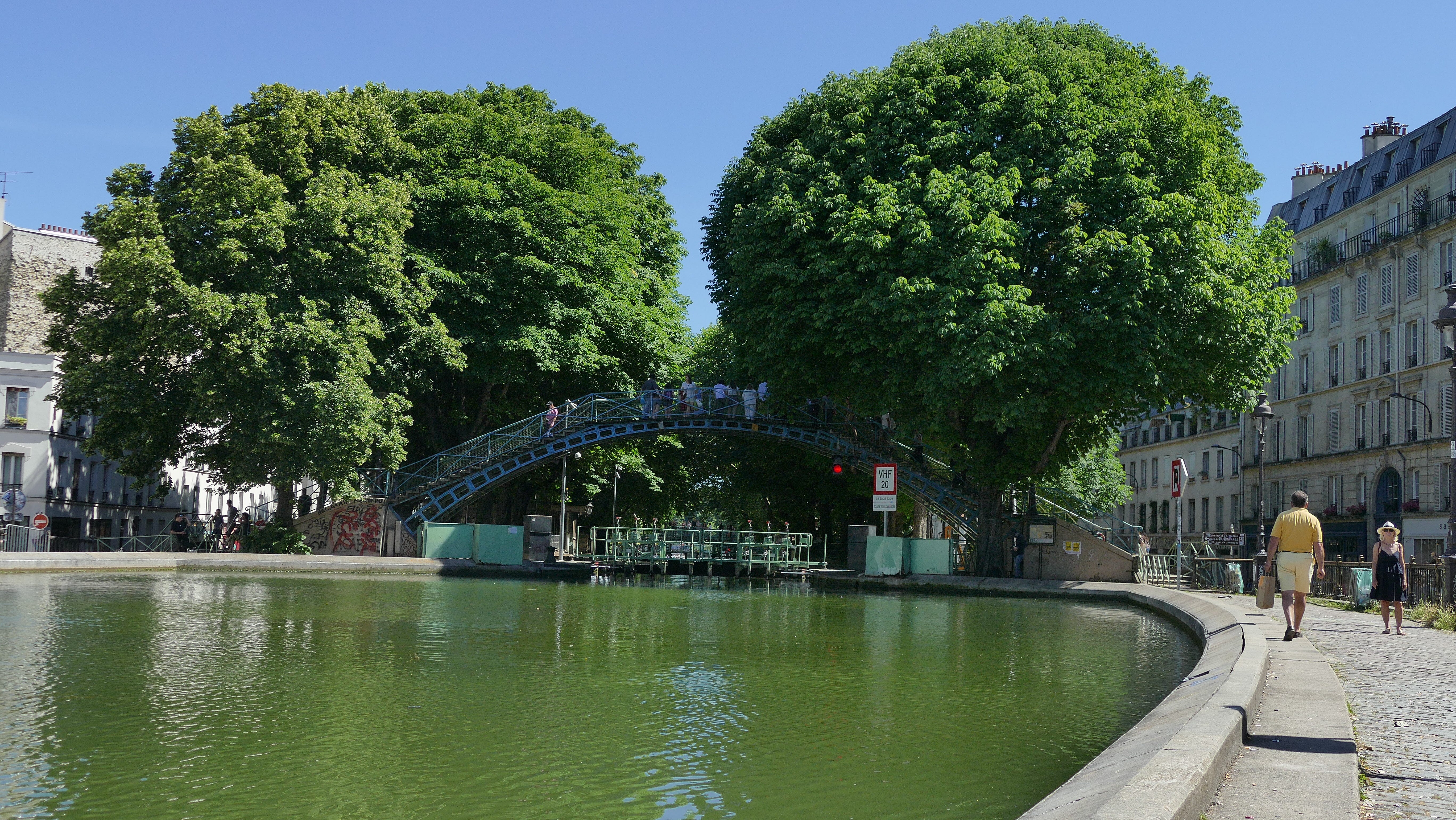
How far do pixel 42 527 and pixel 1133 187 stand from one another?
106 feet

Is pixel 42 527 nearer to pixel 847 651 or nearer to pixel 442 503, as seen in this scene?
pixel 442 503

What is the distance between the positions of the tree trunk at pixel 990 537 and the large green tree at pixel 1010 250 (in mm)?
74

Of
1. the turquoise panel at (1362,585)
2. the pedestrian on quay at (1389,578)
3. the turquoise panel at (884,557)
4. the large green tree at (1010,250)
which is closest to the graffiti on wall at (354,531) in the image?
the large green tree at (1010,250)

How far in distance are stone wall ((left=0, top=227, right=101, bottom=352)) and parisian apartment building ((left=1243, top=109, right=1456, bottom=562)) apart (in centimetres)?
5576

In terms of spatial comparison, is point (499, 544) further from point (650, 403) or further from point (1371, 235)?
point (1371, 235)

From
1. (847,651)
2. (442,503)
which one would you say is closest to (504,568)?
(442,503)

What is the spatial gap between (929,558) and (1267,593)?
21.9m

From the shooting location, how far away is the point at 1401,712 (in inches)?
338

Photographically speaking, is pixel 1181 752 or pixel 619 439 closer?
pixel 1181 752

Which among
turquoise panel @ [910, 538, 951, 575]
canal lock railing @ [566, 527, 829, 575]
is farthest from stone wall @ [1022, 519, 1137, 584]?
canal lock railing @ [566, 527, 829, 575]

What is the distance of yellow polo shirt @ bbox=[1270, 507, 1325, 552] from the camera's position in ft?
45.0

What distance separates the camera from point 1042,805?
219 inches

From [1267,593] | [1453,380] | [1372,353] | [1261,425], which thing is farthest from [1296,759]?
[1372,353]

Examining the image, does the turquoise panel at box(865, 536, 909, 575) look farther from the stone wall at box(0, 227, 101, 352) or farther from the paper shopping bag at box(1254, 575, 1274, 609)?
the stone wall at box(0, 227, 101, 352)
